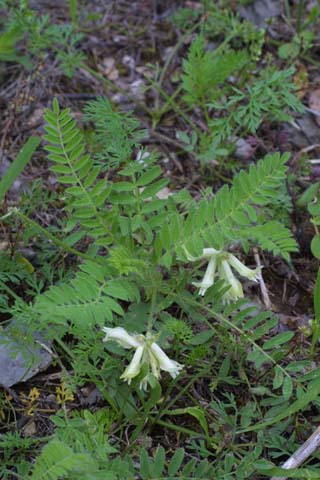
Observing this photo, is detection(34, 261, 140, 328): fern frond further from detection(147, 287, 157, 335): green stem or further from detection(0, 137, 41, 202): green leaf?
detection(0, 137, 41, 202): green leaf

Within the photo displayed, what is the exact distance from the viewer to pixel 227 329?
102 inches

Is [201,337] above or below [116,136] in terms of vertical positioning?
below

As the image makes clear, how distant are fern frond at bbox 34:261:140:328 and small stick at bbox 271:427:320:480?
2.52ft

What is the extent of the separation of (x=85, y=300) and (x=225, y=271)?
23.6 inches

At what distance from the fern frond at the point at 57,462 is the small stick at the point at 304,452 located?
73cm

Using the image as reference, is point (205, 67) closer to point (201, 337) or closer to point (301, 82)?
point (301, 82)

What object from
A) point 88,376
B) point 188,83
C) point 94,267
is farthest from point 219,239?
point 188,83

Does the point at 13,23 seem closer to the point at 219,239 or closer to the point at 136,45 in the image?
the point at 136,45

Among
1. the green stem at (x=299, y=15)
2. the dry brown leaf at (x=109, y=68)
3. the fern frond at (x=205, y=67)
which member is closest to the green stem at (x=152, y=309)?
the fern frond at (x=205, y=67)

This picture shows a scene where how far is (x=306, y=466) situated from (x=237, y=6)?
3012mm

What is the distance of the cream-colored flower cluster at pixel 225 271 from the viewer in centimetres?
243

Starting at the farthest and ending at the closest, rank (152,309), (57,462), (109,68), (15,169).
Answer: (109,68) → (15,169) → (152,309) → (57,462)

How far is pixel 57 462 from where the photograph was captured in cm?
181

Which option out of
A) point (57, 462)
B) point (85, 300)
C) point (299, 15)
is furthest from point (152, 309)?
point (299, 15)
